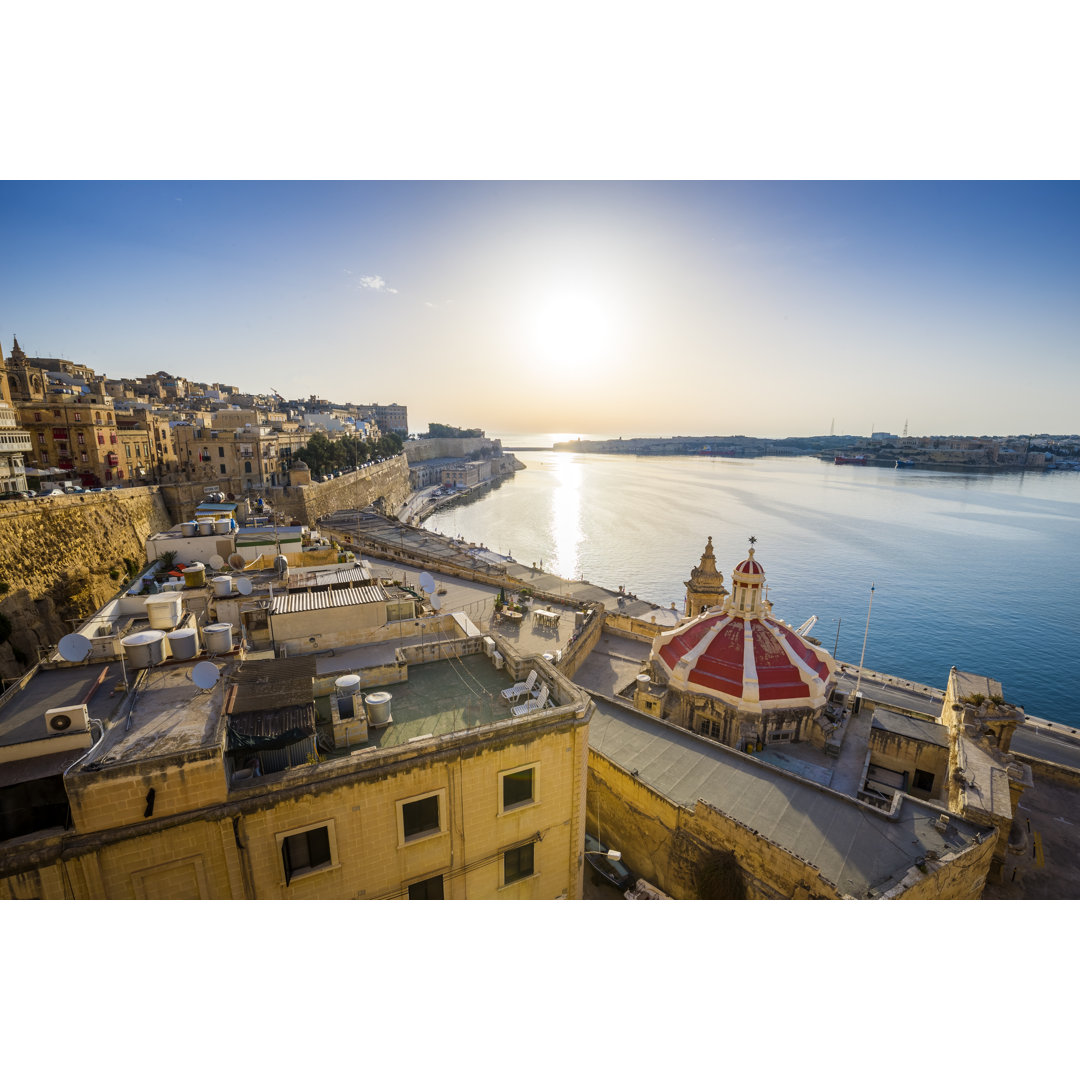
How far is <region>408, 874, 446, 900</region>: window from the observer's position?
22.4ft

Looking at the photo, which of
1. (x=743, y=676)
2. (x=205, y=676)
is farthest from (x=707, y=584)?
(x=205, y=676)

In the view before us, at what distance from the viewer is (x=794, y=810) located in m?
10.3

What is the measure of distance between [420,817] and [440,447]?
136 metres

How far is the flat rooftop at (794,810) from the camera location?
9.20 m

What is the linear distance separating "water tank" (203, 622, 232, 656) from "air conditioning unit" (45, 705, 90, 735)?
2269mm

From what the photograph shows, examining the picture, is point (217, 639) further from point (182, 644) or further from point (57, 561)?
point (57, 561)

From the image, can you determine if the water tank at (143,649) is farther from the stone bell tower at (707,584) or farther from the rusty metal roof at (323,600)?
the stone bell tower at (707,584)

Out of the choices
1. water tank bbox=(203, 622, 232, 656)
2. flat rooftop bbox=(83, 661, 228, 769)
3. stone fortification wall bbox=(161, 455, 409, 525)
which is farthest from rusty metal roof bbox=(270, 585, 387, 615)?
stone fortification wall bbox=(161, 455, 409, 525)

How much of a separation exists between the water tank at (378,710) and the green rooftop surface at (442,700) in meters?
0.12

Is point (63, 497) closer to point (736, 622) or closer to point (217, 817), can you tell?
point (217, 817)

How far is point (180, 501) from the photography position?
3700 centimetres

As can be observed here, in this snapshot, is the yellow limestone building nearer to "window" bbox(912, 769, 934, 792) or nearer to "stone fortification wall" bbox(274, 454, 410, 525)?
"window" bbox(912, 769, 934, 792)

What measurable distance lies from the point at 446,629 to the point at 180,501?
3587 centimetres

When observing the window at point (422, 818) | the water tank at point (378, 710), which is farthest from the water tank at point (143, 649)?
the window at point (422, 818)
